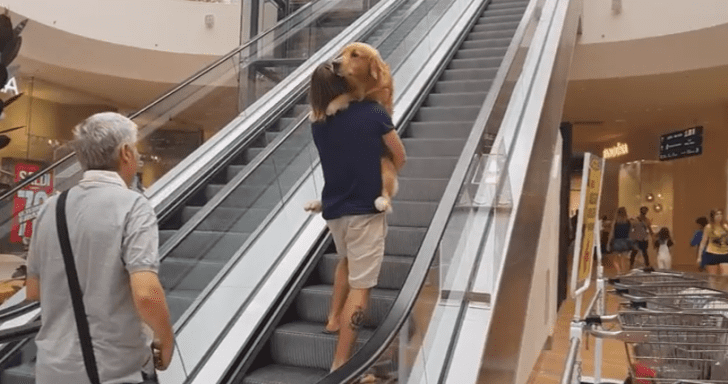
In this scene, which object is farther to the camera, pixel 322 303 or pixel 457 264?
pixel 322 303

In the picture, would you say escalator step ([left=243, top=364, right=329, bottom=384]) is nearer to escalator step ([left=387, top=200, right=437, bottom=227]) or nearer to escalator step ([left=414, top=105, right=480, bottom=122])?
escalator step ([left=387, top=200, right=437, bottom=227])

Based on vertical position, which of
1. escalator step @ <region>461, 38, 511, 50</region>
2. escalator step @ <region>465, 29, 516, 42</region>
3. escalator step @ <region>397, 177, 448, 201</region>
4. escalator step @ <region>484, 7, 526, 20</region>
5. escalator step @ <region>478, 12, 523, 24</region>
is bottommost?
escalator step @ <region>397, 177, 448, 201</region>

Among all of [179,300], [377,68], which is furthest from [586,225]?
[179,300]

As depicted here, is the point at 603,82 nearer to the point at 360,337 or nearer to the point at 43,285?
the point at 360,337

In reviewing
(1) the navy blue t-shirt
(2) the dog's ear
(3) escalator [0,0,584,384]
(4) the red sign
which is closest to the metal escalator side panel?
(3) escalator [0,0,584,384]

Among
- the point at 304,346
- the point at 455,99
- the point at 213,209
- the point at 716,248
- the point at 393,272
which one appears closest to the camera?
the point at 304,346

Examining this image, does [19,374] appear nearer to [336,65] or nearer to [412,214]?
[336,65]

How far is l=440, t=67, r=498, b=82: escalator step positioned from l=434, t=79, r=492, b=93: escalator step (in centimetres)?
17

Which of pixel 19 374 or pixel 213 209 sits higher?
pixel 213 209

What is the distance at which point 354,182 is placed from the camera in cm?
292

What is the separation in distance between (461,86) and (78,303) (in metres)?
5.58

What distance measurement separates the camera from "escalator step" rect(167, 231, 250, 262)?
3766 mm

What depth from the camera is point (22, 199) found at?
14.6 ft

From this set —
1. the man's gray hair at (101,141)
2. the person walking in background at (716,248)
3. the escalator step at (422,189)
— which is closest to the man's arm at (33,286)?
the man's gray hair at (101,141)
